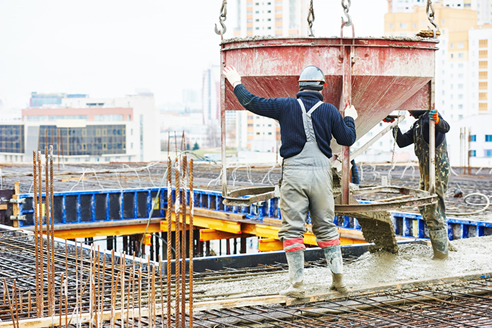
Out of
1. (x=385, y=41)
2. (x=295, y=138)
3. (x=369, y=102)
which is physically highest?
(x=385, y=41)

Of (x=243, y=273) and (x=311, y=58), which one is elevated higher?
(x=311, y=58)

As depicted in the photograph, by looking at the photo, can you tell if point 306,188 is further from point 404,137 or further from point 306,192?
point 404,137

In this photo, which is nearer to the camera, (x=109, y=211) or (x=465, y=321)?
(x=465, y=321)

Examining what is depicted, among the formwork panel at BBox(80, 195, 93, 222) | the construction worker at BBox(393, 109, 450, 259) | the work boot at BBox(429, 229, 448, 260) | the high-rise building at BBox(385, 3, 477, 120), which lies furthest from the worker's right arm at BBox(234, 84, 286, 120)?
the high-rise building at BBox(385, 3, 477, 120)

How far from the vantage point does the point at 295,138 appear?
18.3 feet

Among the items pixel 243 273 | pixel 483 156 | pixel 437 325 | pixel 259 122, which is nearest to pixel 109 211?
pixel 243 273

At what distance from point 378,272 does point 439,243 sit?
105 centimetres

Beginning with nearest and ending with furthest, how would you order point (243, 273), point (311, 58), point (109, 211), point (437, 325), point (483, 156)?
point (437, 325)
point (311, 58)
point (243, 273)
point (109, 211)
point (483, 156)

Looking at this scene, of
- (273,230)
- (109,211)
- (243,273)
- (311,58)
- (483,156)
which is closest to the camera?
(311,58)

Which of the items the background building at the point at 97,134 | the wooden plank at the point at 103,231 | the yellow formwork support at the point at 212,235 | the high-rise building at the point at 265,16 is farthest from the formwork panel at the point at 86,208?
the high-rise building at the point at 265,16

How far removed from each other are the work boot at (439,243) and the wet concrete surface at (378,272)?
89mm

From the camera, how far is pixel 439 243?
7562 mm

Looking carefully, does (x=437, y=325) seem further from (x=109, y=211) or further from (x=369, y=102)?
(x=109, y=211)

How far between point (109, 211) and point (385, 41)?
1271 centimetres
